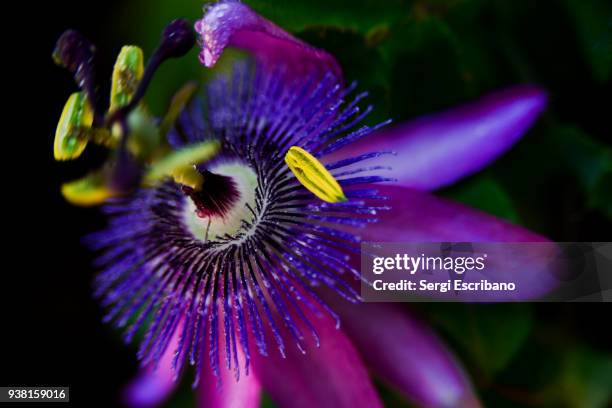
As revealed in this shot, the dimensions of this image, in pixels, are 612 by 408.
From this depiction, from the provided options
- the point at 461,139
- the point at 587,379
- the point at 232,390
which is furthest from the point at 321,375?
the point at 587,379

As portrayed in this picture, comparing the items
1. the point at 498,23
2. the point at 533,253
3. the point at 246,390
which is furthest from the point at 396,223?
the point at 498,23

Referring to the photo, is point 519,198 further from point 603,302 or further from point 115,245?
point 115,245

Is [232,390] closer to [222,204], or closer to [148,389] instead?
[222,204]

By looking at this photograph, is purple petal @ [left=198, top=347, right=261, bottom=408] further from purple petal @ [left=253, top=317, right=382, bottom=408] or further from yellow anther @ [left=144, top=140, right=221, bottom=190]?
yellow anther @ [left=144, top=140, right=221, bottom=190]

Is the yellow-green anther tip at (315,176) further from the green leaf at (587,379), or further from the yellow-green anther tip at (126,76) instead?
the green leaf at (587,379)

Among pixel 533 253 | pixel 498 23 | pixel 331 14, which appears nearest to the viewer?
pixel 533 253

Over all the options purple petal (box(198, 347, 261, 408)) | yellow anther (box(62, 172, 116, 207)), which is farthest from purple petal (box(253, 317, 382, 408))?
yellow anther (box(62, 172, 116, 207))
